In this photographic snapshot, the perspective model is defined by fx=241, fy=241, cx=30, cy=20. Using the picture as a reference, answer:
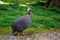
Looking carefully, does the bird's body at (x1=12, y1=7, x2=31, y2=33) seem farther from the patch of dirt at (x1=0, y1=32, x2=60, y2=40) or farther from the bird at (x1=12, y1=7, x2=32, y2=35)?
the patch of dirt at (x1=0, y1=32, x2=60, y2=40)

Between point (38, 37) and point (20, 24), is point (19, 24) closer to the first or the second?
point (20, 24)

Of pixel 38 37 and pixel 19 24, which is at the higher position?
pixel 19 24

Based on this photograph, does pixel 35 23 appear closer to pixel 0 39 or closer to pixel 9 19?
pixel 9 19

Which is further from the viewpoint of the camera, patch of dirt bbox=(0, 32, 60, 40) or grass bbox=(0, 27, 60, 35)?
grass bbox=(0, 27, 60, 35)

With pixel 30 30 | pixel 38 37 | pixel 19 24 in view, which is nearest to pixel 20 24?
pixel 19 24

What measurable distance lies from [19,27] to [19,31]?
18 cm

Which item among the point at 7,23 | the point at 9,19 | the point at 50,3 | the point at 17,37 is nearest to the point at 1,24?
the point at 7,23

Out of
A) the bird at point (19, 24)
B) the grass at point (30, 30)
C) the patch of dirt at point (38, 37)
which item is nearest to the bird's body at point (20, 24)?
the bird at point (19, 24)

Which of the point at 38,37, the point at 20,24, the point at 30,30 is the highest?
the point at 20,24

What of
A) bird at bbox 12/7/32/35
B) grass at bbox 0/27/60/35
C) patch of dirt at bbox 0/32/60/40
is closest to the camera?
bird at bbox 12/7/32/35

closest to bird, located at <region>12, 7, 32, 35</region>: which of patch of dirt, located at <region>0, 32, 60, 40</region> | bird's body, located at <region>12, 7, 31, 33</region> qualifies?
bird's body, located at <region>12, 7, 31, 33</region>

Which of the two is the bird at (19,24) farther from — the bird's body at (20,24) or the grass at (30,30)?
the grass at (30,30)

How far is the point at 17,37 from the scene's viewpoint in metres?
8.86

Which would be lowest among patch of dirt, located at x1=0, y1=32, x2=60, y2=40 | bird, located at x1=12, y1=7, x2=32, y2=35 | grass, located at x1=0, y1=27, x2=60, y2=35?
grass, located at x1=0, y1=27, x2=60, y2=35
